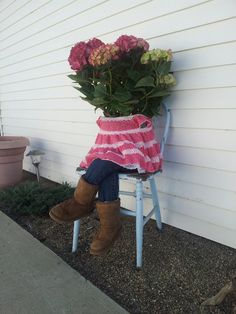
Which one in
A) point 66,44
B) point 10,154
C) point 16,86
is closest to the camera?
point 66,44

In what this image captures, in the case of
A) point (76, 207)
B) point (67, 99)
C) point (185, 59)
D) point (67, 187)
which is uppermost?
point (185, 59)

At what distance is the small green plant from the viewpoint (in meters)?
3.29

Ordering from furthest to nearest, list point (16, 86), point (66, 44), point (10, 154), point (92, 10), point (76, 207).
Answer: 1. point (16, 86)
2. point (10, 154)
3. point (66, 44)
4. point (92, 10)
5. point (76, 207)

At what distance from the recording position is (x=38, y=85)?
4277 millimetres

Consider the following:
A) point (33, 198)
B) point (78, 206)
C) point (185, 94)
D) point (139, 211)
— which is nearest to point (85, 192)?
point (78, 206)

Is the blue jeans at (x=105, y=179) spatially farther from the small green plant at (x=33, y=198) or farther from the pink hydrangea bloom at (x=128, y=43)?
the small green plant at (x=33, y=198)

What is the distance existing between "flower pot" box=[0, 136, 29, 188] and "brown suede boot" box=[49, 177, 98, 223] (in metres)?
2.10

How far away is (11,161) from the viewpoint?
4172mm

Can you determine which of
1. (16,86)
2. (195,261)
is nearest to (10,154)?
(16,86)

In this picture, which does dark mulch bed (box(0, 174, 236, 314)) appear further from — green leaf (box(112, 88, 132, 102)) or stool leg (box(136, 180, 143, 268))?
green leaf (box(112, 88, 132, 102))

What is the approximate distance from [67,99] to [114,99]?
1.61m

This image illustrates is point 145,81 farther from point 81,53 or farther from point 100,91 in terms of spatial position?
point 81,53

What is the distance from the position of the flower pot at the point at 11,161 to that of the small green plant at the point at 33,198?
451 mm

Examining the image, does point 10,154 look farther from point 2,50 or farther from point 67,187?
point 2,50
